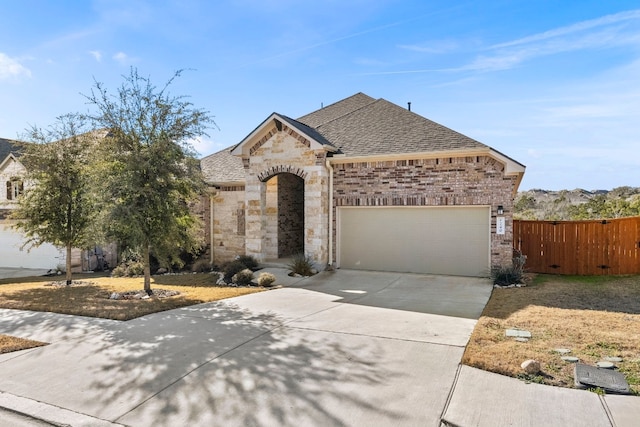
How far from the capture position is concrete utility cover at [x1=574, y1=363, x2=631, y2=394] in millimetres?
4434

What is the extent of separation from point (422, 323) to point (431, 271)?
19.8 feet

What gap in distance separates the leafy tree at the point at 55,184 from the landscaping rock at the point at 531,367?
12189mm

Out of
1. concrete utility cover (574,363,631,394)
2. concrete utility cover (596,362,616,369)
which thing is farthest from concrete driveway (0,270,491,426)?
concrete utility cover (596,362,616,369)

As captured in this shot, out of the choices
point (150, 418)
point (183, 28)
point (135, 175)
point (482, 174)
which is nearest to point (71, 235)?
point (135, 175)

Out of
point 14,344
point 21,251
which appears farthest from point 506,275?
point 21,251

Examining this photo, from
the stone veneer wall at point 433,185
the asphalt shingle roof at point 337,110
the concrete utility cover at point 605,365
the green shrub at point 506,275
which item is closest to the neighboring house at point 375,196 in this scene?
the stone veneer wall at point 433,185

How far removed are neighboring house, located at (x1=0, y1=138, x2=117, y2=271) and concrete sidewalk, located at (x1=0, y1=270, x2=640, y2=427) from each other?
10.1 meters

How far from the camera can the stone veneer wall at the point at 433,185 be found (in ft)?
39.5

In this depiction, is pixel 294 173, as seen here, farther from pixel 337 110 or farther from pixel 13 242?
pixel 13 242

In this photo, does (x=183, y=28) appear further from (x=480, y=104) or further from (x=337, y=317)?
(x=480, y=104)

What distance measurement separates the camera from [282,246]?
1653 centimetres

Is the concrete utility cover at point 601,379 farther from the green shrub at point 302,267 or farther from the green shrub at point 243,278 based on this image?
the green shrub at point 243,278

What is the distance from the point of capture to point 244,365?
5316 mm

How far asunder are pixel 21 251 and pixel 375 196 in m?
16.6
